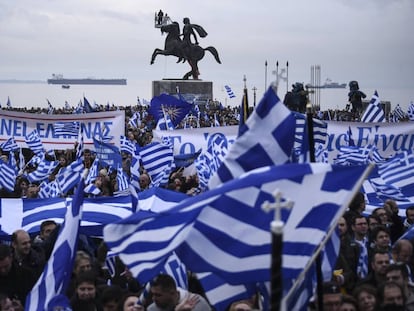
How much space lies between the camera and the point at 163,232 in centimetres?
461

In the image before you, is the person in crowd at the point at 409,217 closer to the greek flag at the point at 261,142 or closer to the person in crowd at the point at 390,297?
the person in crowd at the point at 390,297

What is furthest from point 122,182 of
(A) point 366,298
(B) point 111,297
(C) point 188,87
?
(C) point 188,87

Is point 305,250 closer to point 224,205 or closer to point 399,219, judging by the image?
point 224,205

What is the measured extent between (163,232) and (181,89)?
35.0 meters

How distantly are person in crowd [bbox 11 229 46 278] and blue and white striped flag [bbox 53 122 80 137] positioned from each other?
8.35 m

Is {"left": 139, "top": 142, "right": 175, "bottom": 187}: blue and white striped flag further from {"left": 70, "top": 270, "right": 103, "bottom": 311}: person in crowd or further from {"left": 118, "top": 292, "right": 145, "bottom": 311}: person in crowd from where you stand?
{"left": 118, "top": 292, "right": 145, "bottom": 311}: person in crowd

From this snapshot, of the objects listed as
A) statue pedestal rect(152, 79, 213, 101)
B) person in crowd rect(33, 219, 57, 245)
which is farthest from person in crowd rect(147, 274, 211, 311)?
statue pedestal rect(152, 79, 213, 101)

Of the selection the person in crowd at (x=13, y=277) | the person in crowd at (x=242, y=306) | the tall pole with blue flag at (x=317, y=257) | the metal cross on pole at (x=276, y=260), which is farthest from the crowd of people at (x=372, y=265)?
the person in crowd at (x=13, y=277)

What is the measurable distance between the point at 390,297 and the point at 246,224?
1.70 metres

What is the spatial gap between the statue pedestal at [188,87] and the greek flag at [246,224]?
34715 mm

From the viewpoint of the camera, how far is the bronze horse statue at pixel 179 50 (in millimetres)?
41781

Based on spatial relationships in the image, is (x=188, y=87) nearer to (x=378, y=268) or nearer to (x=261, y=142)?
(x=378, y=268)

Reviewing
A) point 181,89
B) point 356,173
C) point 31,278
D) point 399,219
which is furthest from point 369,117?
point 181,89

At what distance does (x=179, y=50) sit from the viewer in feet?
137
